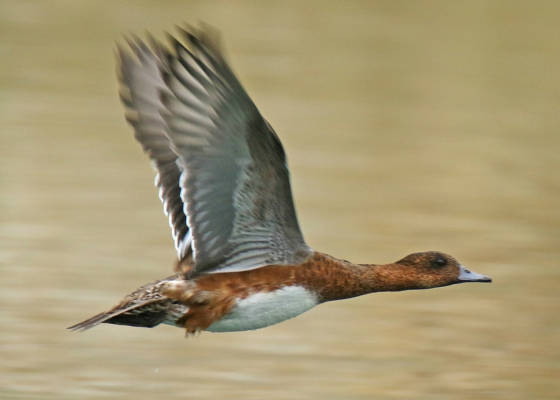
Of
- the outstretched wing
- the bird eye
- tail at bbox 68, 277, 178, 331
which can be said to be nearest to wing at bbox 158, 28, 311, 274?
the outstretched wing

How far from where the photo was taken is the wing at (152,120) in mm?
7922

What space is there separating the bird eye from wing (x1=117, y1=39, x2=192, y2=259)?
145 centimetres

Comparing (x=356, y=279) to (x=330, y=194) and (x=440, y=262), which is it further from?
(x=330, y=194)

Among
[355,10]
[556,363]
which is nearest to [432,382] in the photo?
[556,363]

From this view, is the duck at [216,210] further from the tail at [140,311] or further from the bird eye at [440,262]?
the bird eye at [440,262]

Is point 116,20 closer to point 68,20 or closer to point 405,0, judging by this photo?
point 68,20

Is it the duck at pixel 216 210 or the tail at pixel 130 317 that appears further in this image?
the tail at pixel 130 317

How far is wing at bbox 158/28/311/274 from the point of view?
736 centimetres

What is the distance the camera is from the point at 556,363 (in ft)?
33.6

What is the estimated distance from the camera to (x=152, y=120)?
805cm

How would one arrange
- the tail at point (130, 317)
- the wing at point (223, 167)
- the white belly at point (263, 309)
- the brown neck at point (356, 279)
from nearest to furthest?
the wing at point (223, 167) → the tail at point (130, 317) → the white belly at point (263, 309) → the brown neck at point (356, 279)

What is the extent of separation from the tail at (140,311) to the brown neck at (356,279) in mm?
819

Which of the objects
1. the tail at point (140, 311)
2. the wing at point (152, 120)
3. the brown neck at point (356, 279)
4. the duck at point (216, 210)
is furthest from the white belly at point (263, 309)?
the wing at point (152, 120)

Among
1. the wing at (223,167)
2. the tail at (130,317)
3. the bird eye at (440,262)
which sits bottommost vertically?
the tail at (130,317)
